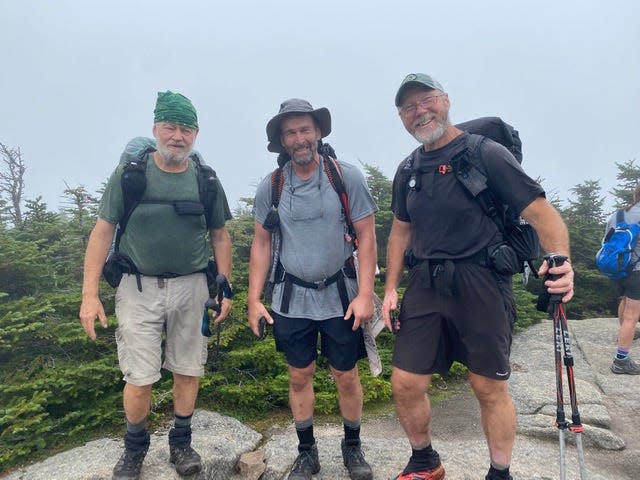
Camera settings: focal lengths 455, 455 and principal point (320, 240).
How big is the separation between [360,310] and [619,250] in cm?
492

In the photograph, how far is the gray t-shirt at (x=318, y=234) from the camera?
3658mm

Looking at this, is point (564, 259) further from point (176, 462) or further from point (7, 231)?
point (7, 231)

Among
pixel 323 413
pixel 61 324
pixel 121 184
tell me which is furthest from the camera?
pixel 323 413

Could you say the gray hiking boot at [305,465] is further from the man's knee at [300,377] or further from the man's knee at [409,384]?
the man's knee at [409,384]

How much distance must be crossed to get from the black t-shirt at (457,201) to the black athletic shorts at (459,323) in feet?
0.58

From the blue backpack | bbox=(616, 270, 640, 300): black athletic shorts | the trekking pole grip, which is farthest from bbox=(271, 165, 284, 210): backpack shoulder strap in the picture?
bbox=(616, 270, 640, 300): black athletic shorts

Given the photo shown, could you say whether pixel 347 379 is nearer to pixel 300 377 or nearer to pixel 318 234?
pixel 300 377

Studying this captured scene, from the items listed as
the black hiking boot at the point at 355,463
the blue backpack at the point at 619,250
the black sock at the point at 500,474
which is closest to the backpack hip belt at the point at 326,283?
the black hiking boot at the point at 355,463

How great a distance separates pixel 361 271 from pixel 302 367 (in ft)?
3.06

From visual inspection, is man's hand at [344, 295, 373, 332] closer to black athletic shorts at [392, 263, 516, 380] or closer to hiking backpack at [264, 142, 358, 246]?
black athletic shorts at [392, 263, 516, 380]

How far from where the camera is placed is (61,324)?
4832mm

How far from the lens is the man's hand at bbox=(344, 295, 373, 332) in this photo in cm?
359

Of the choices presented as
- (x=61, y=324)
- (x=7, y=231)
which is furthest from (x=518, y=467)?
(x=7, y=231)

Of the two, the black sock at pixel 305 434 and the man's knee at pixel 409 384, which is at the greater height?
the man's knee at pixel 409 384
